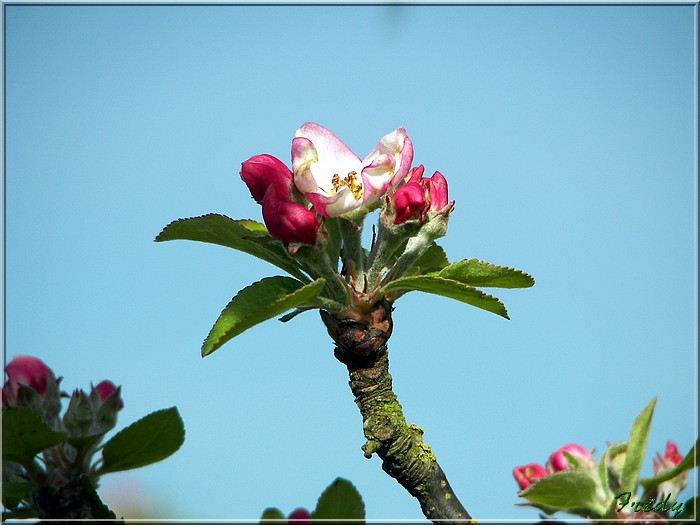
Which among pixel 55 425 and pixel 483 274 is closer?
pixel 55 425

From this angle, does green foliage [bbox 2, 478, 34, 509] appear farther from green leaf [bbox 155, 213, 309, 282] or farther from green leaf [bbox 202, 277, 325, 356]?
green leaf [bbox 155, 213, 309, 282]

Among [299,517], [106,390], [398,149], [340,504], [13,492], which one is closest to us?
[340,504]

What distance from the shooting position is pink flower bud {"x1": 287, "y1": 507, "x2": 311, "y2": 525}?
1.42 metres

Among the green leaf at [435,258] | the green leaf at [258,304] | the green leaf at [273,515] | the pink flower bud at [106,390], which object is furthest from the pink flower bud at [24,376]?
the green leaf at [435,258]

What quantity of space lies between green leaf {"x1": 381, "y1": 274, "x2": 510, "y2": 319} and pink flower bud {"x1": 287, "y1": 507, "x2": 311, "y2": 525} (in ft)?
1.82

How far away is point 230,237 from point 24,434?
2.04ft

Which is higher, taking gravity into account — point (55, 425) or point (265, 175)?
point (265, 175)

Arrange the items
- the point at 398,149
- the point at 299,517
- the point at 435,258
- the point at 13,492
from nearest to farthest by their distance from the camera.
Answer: the point at 299,517, the point at 13,492, the point at 398,149, the point at 435,258

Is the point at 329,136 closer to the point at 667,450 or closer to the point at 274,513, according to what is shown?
the point at 274,513

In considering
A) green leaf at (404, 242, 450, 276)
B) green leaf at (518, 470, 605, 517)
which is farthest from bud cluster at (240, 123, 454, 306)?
green leaf at (518, 470, 605, 517)

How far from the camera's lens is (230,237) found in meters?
1.88

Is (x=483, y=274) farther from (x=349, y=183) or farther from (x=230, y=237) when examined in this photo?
(x=230, y=237)

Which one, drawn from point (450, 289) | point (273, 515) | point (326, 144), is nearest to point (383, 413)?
point (450, 289)

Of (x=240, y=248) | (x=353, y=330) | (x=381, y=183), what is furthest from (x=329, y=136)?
(x=353, y=330)
